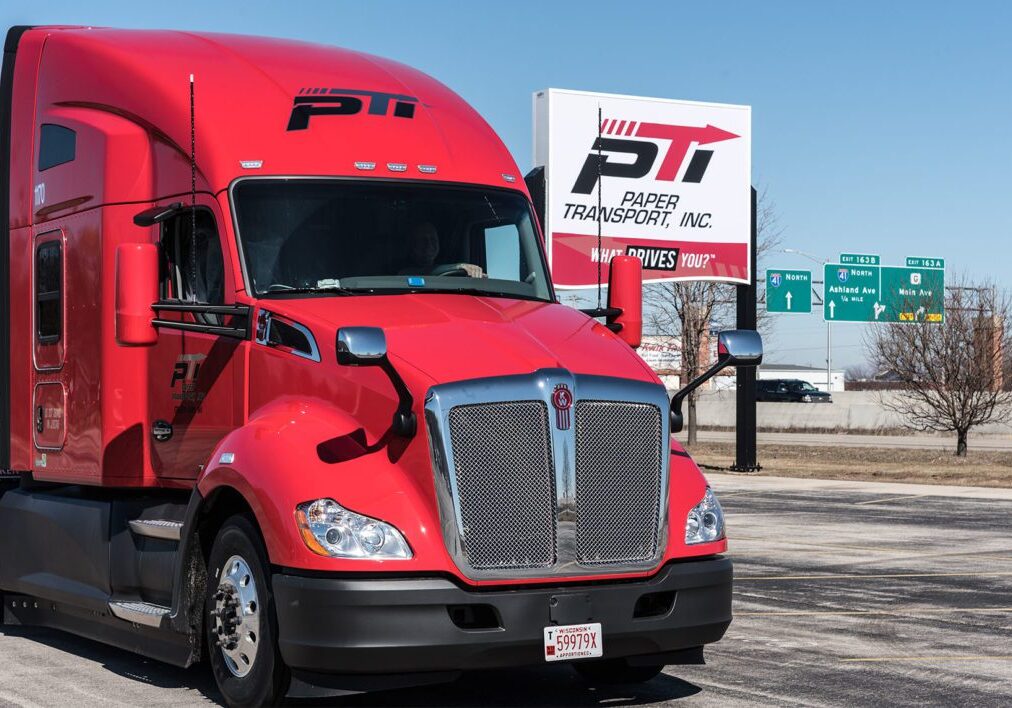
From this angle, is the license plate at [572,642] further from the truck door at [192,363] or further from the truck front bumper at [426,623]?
the truck door at [192,363]

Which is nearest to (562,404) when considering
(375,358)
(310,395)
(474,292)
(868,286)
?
(375,358)

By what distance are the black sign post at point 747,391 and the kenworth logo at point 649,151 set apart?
153 centimetres

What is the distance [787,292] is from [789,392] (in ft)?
101

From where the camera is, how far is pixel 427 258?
8.34 m

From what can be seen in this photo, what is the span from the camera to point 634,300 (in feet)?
29.7

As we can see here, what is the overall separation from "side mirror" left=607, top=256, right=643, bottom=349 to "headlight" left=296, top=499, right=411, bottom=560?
282 centimetres

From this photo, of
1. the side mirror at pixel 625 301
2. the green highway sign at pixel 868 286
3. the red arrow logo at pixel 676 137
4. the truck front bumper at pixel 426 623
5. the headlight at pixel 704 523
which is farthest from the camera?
the green highway sign at pixel 868 286

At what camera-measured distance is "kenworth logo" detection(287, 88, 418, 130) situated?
869cm

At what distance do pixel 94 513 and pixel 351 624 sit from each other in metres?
3.14

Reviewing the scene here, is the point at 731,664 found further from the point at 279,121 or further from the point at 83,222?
the point at 83,222

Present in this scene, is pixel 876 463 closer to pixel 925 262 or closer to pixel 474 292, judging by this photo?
pixel 925 262

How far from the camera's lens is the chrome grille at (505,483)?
6.71 metres

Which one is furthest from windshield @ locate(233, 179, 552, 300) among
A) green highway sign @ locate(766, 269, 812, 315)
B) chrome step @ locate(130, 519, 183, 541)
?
green highway sign @ locate(766, 269, 812, 315)

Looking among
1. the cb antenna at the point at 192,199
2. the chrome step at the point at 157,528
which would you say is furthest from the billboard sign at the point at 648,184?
the chrome step at the point at 157,528
